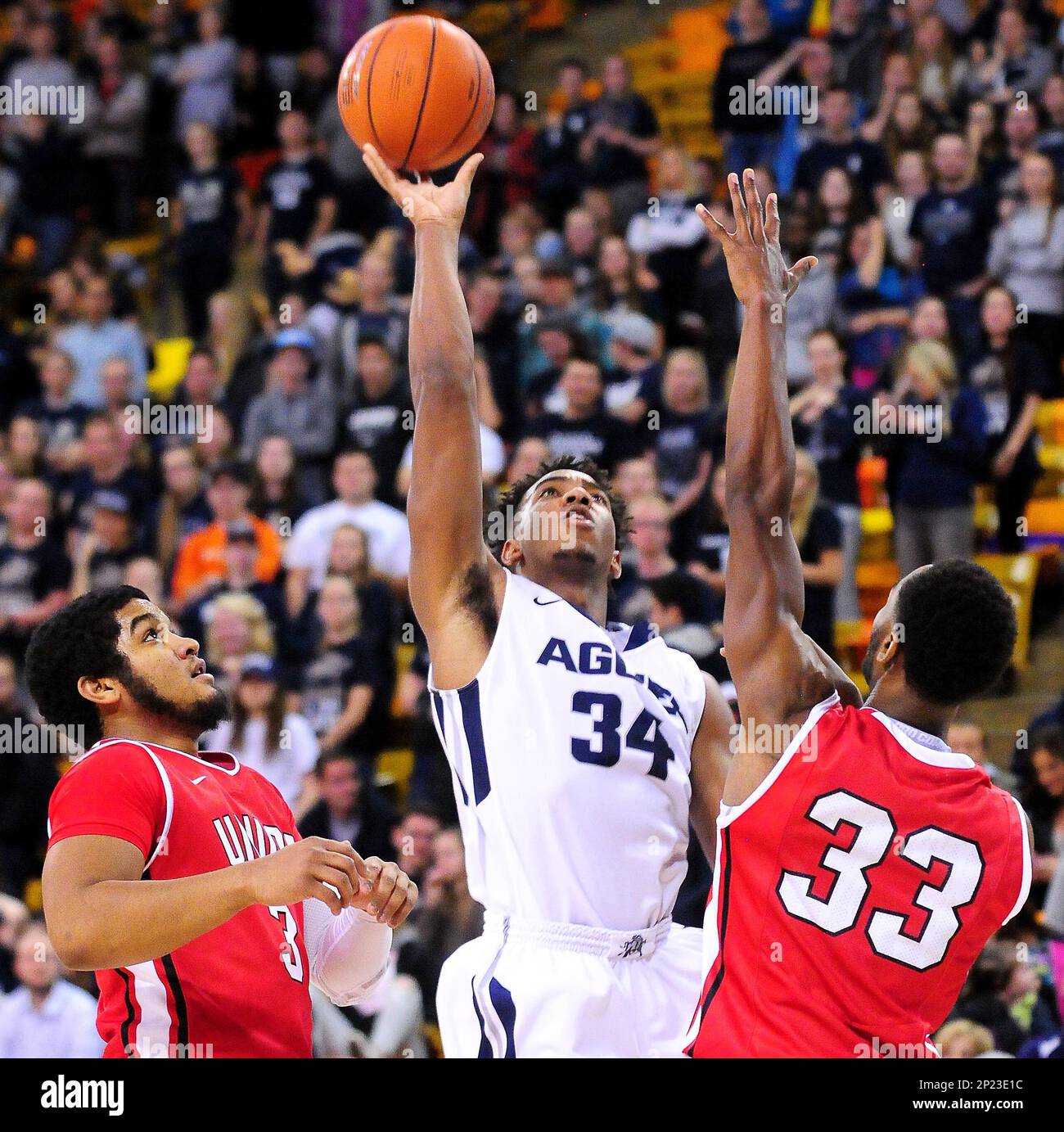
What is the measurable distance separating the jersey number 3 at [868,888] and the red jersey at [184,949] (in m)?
1.10

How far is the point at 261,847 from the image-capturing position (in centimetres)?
394

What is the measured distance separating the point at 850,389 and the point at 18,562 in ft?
14.0

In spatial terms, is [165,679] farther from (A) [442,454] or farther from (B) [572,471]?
(B) [572,471]

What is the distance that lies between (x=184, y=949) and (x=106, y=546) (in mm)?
5939

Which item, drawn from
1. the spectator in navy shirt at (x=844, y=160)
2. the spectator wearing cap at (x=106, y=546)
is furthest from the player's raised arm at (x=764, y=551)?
the spectator in navy shirt at (x=844, y=160)

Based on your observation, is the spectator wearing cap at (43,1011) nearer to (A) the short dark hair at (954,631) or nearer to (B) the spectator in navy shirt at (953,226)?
(A) the short dark hair at (954,631)

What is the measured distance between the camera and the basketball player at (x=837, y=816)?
140 inches

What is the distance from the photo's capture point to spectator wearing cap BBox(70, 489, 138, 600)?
→ 9.20 metres

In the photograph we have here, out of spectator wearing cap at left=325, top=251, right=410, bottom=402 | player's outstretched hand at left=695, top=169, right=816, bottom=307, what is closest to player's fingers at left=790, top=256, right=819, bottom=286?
player's outstretched hand at left=695, top=169, right=816, bottom=307

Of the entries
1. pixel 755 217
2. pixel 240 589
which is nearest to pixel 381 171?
pixel 755 217

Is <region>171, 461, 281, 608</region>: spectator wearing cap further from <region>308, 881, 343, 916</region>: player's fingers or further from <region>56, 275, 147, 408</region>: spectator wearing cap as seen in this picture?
<region>308, 881, 343, 916</region>: player's fingers

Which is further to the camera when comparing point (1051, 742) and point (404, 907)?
point (1051, 742)

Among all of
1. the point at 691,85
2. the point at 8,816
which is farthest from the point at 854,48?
the point at 8,816

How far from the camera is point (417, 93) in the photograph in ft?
14.6
